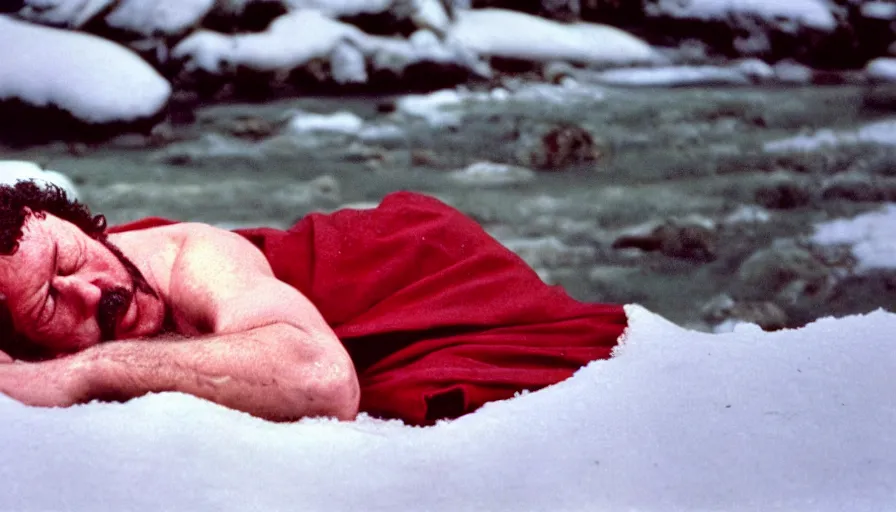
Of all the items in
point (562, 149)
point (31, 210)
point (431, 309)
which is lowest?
point (562, 149)

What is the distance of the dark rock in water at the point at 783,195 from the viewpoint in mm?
1760

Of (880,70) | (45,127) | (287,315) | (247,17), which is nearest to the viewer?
(287,315)

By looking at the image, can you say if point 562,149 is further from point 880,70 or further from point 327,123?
point 880,70

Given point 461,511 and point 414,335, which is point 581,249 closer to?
point 414,335

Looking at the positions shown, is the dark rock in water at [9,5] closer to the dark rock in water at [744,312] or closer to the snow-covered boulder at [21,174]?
the snow-covered boulder at [21,174]

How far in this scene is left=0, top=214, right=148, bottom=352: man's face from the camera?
85 centimetres

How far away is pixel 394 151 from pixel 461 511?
123 centimetres

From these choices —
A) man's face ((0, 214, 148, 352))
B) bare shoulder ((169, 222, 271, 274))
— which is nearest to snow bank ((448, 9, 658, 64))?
bare shoulder ((169, 222, 271, 274))

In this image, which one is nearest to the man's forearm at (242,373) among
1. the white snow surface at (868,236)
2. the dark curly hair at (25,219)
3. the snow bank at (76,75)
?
the dark curly hair at (25,219)

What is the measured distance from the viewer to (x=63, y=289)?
34.4 inches

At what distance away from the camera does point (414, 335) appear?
979mm

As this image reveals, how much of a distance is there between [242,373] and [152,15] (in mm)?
1029

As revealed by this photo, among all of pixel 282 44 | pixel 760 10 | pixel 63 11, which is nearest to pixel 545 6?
pixel 760 10

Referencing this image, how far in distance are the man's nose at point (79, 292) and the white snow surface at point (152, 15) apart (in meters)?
0.84
